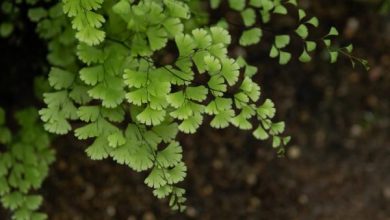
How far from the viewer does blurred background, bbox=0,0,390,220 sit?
8.02 feet

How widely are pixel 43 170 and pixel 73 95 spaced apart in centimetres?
40

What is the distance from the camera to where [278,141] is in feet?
5.03

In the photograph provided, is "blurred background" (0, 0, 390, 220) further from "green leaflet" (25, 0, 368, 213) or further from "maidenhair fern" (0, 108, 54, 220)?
"green leaflet" (25, 0, 368, 213)

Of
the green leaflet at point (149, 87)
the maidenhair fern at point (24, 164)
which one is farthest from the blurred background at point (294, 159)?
the green leaflet at point (149, 87)

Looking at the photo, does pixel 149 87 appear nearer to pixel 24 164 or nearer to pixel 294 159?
pixel 24 164

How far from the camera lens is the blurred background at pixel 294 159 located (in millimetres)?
2445

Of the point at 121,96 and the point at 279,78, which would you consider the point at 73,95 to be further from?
the point at 279,78

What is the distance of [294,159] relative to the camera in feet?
8.66

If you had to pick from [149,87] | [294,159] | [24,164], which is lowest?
[294,159]

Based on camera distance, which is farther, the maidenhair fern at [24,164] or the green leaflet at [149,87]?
the maidenhair fern at [24,164]

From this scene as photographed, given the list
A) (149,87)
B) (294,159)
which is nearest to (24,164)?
(149,87)

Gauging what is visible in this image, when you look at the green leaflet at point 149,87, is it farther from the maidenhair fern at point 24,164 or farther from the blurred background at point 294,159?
the blurred background at point 294,159

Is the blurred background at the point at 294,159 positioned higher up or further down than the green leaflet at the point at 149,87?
further down

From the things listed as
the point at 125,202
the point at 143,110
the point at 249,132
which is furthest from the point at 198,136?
the point at 143,110
